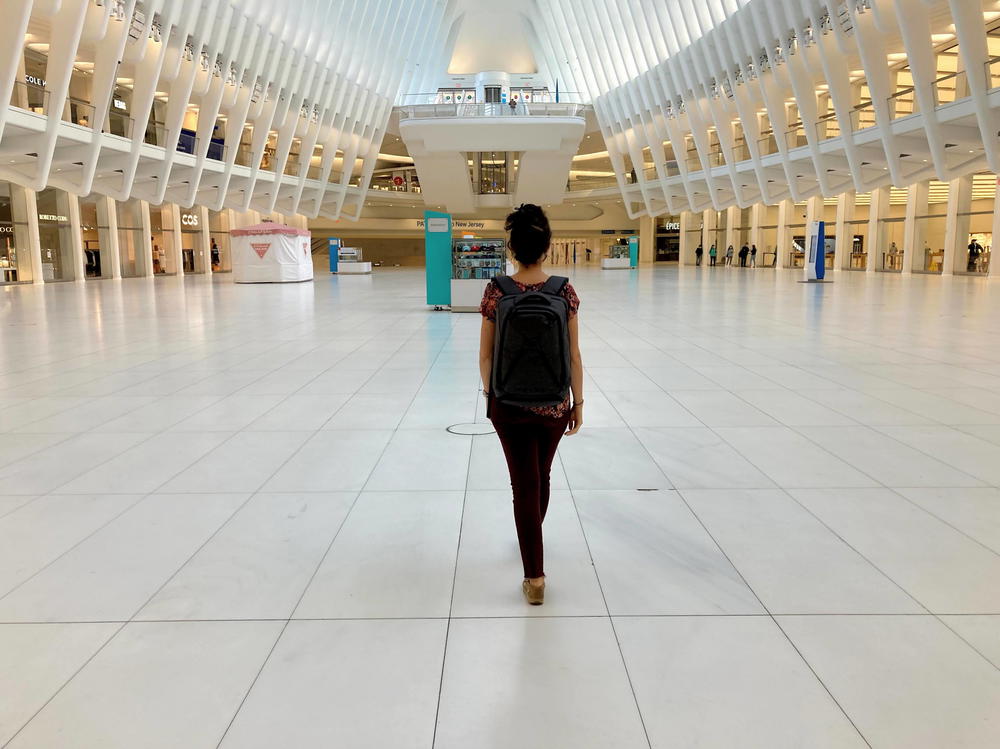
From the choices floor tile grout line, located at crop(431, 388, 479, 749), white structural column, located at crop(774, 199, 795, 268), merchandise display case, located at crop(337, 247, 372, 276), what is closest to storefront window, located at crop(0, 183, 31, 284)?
merchandise display case, located at crop(337, 247, 372, 276)

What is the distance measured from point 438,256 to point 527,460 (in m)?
13.4

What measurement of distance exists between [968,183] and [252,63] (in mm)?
27806

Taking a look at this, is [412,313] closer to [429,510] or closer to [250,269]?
[429,510]

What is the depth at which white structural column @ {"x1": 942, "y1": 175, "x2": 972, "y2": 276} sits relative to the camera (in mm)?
26641

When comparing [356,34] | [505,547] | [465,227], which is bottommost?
[505,547]

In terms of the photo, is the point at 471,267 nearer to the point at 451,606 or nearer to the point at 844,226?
the point at 451,606

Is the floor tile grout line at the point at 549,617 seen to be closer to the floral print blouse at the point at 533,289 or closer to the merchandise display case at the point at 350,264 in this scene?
the floral print blouse at the point at 533,289

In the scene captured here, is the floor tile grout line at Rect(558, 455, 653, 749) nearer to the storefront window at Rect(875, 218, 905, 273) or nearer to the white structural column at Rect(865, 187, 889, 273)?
the white structural column at Rect(865, 187, 889, 273)

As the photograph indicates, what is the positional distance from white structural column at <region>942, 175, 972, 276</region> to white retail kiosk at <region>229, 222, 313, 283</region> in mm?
23623

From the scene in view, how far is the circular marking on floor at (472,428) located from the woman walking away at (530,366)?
8.59 feet

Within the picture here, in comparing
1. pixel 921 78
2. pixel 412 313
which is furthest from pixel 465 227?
pixel 921 78

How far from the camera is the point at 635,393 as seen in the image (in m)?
7.13

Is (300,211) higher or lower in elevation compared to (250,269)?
higher

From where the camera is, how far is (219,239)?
4244cm
